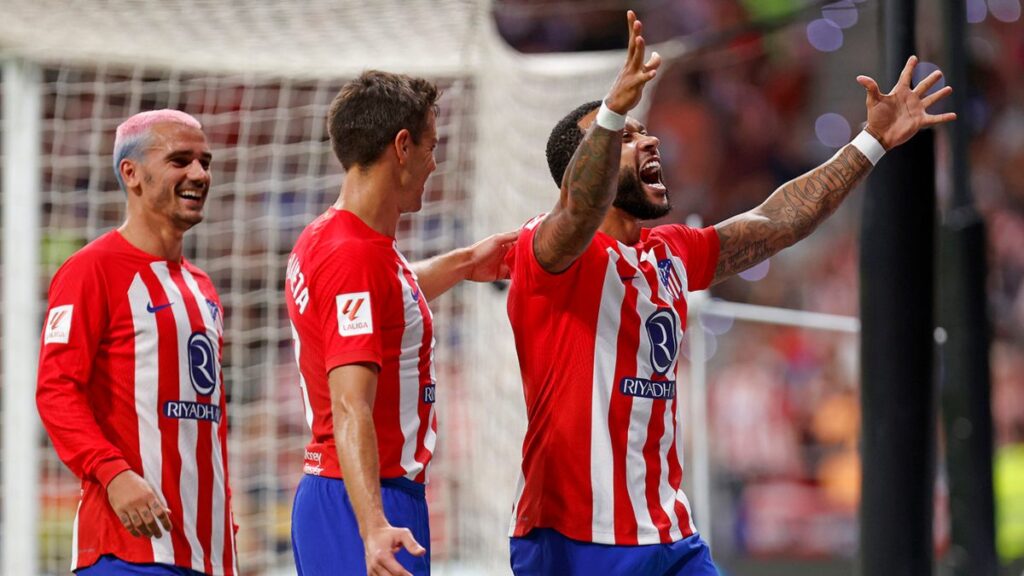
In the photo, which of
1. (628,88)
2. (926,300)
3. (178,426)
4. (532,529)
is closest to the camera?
(628,88)

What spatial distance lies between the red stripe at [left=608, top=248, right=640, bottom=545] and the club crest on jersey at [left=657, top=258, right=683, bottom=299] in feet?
0.46

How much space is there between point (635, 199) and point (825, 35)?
1183 cm

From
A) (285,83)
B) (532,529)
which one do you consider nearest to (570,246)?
(532,529)

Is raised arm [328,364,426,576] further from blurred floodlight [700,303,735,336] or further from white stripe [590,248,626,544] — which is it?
blurred floodlight [700,303,735,336]

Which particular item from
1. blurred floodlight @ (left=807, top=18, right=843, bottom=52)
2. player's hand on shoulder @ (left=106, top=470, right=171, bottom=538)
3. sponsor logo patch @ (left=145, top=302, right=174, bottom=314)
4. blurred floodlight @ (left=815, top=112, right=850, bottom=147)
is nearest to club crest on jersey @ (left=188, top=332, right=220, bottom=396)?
sponsor logo patch @ (left=145, top=302, right=174, bottom=314)

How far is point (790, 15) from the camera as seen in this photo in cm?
505

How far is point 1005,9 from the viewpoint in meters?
15.2

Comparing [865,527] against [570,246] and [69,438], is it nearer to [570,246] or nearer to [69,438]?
[570,246]

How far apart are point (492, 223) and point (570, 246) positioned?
337cm

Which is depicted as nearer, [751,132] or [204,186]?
[204,186]

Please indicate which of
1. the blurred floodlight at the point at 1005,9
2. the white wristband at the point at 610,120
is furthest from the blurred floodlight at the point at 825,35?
the white wristband at the point at 610,120

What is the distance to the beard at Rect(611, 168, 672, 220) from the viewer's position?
3.43 metres

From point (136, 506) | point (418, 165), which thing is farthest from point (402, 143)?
point (136, 506)

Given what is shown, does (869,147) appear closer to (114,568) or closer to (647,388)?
(647,388)
